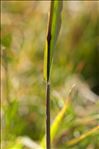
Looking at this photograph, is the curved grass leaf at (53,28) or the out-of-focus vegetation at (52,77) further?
the out-of-focus vegetation at (52,77)

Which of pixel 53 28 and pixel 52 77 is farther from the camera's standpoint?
pixel 52 77

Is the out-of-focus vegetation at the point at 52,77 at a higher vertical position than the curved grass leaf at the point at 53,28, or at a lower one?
lower

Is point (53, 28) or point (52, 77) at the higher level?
point (53, 28)

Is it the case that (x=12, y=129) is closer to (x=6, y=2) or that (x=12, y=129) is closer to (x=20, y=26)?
(x=20, y=26)

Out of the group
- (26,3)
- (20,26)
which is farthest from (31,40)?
(26,3)

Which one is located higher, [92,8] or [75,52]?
[92,8]

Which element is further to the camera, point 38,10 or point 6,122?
point 38,10

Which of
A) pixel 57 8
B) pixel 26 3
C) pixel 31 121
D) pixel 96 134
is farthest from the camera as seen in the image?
pixel 26 3

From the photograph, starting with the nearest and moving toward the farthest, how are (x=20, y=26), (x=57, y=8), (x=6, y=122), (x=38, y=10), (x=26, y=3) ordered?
(x=57, y=8) < (x=6, y=122) < (x=20, y=26) < (x=38, y=10) < (x=26, y=3)
